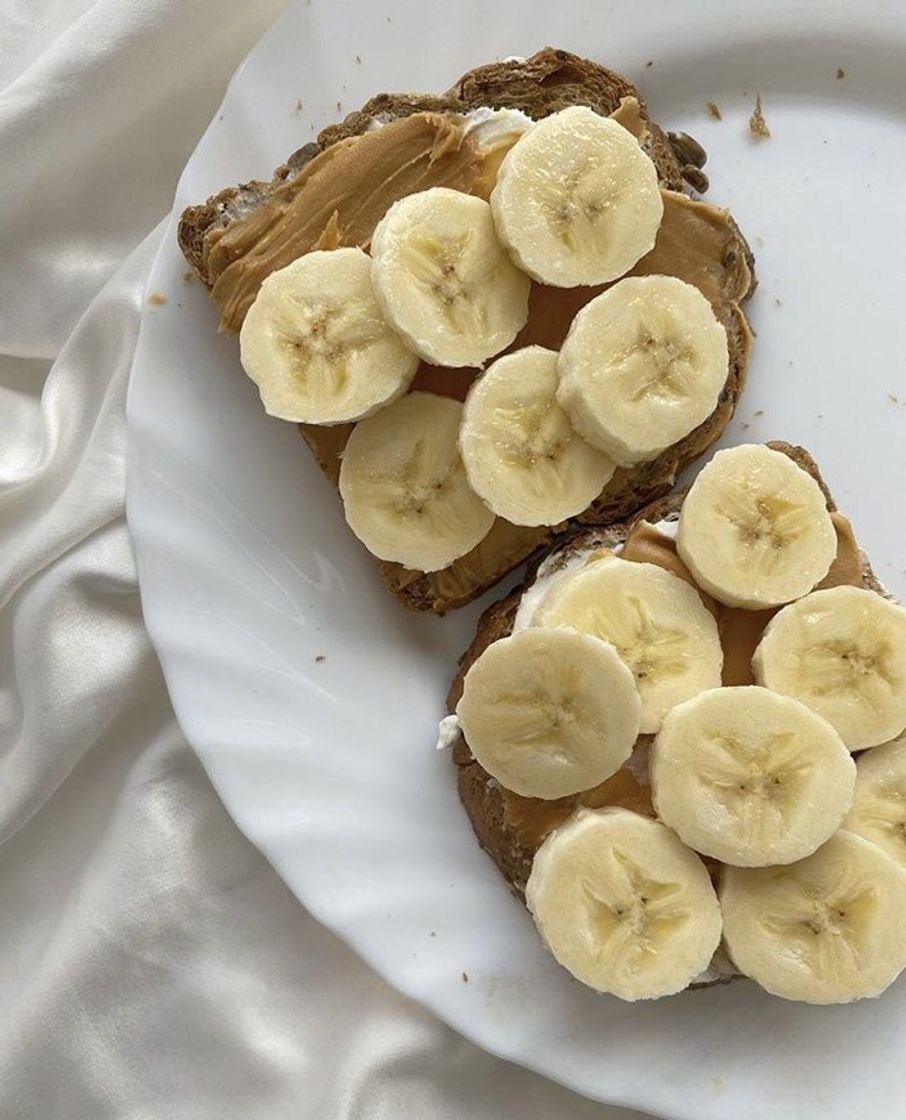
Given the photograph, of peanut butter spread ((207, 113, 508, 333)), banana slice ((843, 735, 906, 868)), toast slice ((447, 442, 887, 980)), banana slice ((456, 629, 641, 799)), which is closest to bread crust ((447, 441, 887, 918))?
toast slice ((447, 442, 887, 980))

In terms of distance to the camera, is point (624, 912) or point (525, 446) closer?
Answer: point (624, 912)

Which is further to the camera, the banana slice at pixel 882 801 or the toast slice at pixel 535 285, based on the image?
the toast slice at pixel 535 285

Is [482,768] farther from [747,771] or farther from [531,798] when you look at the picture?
[747,771]

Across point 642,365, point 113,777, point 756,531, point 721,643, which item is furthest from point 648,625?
point 113,777

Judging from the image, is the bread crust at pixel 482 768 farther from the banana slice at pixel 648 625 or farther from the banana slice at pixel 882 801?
the banana slice at pixel 882 801

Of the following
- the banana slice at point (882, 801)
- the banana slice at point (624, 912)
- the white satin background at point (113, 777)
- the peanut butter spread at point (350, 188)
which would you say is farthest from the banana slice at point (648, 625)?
the white satin background at point (113, 777)

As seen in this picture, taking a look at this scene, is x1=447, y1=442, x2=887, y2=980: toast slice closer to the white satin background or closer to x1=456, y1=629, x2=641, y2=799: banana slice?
x1=456, y1=629, x2=641, y2=799: banana slice

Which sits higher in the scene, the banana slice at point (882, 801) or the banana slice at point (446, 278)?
the banana slice at point (446, 278)

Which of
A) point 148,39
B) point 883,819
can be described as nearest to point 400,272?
point 148,39
